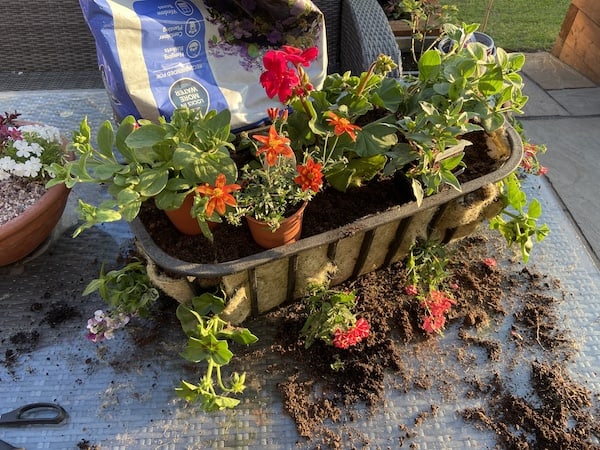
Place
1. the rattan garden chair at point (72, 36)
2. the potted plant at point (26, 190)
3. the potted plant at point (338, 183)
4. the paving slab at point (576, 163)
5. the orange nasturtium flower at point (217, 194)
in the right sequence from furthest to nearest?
the paving slab at point (576, 163) < the rattan garden chair at point (72, 36) < the potted plant at point (26, 190) < the potted plant at point (338, 183) < the orange nasturtium flower at point (217, 194)

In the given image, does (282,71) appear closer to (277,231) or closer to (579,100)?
(277,231)

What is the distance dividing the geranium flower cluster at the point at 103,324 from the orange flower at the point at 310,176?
531 mm

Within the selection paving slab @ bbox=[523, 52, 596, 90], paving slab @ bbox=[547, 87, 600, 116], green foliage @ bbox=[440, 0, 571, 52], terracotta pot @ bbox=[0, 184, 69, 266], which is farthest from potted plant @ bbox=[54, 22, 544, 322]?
green foliage @ bbox=[440, 0, 571, 52]

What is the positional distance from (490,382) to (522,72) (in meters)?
1.68

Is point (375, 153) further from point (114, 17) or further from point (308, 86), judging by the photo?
point (114, 17)

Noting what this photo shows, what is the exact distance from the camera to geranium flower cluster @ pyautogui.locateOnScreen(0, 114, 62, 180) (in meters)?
1.11

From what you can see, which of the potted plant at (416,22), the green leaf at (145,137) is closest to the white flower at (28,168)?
the green leaf at (145,137)

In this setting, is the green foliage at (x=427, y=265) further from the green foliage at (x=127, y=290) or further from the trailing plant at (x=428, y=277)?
the green foliage at (x=127, y=290)

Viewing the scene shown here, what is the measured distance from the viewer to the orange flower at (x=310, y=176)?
82cm

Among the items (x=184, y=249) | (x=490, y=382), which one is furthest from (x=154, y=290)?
(x=490, y=382)

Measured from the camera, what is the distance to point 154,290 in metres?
1.04

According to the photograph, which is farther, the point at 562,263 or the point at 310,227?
the point at 562,263

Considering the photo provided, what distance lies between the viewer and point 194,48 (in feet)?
3.56

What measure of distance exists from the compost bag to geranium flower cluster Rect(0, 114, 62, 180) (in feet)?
0.79
